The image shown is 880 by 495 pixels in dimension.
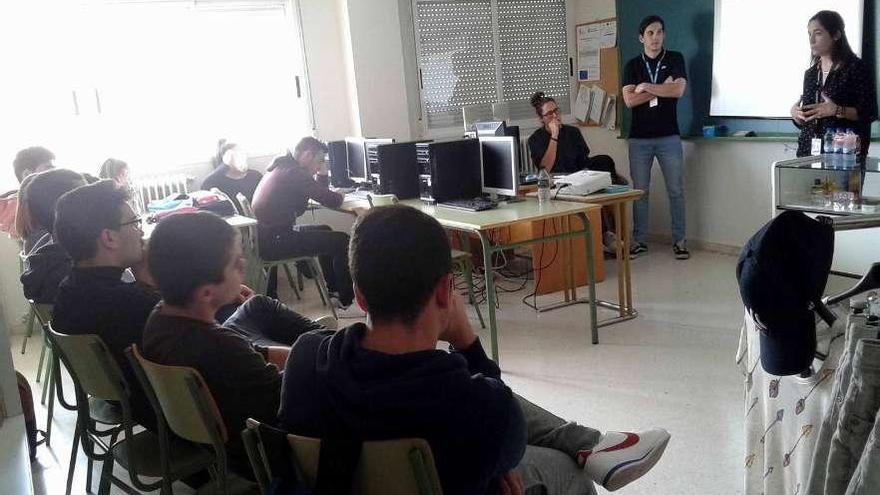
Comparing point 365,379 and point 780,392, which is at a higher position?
point 365,379

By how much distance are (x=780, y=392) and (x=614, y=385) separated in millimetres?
1596

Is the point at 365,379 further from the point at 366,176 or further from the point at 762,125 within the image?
the point at 762,125

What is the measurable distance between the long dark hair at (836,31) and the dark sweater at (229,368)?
369 centimetres

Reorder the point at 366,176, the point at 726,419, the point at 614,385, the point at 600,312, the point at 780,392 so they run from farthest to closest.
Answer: the point at 366,176
the point at 600,312
the point at 614,385
the point at 726,419
the point at 780,392

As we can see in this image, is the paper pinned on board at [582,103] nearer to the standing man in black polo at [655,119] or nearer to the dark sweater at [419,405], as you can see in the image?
the standing man in black polo at [655,119]

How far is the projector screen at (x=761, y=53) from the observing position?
4.87 metres

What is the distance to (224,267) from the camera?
6.29 feet

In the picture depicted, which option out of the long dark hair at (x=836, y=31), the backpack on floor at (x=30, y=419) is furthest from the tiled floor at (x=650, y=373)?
the long dark hair at (x=836, y=31)

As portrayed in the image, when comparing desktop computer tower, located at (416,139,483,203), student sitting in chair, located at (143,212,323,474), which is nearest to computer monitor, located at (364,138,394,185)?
desktop computer tower, located at (416,139,483,203)

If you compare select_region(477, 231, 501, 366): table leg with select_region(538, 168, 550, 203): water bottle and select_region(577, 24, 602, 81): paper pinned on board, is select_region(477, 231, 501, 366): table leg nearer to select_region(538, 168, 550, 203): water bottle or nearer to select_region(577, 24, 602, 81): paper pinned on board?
select_region(538, 168, 550, 203): water bottle

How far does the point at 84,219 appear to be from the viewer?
2.25 metres

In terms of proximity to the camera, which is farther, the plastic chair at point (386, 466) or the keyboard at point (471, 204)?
the keyboard at point (471, 204)

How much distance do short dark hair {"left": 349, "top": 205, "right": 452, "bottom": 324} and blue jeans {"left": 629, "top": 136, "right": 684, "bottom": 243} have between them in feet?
15.3

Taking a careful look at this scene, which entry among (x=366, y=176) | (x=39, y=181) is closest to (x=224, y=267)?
(x=39, y=181)
